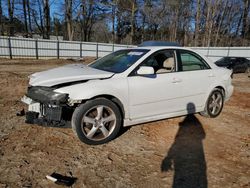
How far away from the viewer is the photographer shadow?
2.80 meters

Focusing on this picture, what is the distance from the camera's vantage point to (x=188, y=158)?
3350 mm

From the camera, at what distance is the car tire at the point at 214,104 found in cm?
502

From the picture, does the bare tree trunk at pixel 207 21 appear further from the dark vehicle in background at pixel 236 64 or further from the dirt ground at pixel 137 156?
the dirt ground at pixel 137 156

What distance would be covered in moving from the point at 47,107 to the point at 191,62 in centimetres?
300

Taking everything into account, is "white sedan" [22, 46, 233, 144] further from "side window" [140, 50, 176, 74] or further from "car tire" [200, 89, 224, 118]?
"car tire" [200, 89, 224, 118]

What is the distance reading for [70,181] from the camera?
8.68 feet

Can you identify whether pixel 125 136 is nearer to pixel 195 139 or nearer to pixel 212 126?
pixel 195 139

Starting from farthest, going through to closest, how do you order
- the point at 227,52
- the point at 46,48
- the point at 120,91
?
the point at 227,52 → the point at 46,48 → the point at 120,91

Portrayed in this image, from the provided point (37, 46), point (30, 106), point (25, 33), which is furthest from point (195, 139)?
point (25, 33)

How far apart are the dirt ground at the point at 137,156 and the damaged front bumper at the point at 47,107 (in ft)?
1.35

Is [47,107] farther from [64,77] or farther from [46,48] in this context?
[46,48]

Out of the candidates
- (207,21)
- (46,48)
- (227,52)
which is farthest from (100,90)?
(207,21)

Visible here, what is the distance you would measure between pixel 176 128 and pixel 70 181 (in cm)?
252

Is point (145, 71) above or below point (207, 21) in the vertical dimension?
below
